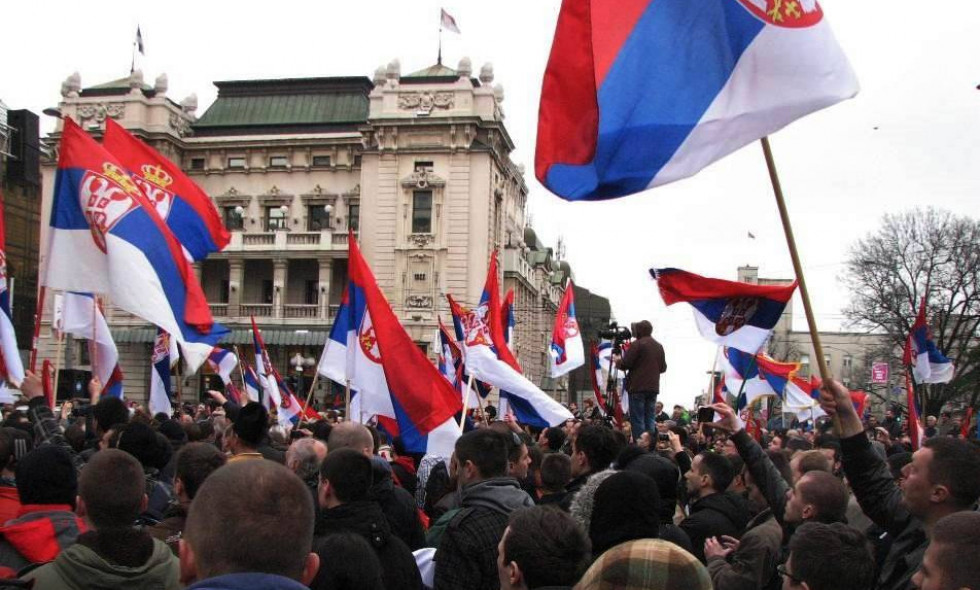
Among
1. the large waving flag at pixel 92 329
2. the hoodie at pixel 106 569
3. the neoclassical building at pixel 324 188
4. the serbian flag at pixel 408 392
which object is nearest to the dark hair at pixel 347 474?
the hoodie at pixel 106 569

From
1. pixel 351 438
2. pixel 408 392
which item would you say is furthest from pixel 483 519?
pixel 408 392

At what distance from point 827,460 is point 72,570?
3892mm

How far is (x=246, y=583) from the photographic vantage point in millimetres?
2307

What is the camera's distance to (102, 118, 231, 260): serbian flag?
34.4ft

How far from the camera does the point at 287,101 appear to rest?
51688 millimetres

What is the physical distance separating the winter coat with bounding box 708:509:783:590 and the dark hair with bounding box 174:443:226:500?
7.73ft

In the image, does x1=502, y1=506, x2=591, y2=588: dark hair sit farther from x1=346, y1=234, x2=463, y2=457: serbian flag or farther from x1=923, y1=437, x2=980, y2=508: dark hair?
x1=346, y1=234, x2=463, y2=457: serbian flag

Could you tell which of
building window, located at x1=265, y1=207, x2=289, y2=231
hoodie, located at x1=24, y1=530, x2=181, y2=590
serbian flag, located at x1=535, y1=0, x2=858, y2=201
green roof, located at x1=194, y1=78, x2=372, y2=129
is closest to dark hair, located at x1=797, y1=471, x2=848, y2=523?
Answer: serbian flag, located at x1=535, y1=0, x2=858, y2=201

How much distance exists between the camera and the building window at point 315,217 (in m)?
48.7

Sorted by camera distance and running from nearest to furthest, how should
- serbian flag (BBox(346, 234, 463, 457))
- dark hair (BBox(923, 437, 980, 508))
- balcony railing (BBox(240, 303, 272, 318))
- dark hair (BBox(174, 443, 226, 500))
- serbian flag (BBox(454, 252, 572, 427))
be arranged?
dark hair (BBox(923, 437, 980, 508))
dark hair (BBox(174, 443, 226, 500))
serbian flag (BBox(346, 234, 463, 457))
serbian flag (BBox(454, 252, 572, 427))
balcony railing (BBox(240, 303, 272, 318))

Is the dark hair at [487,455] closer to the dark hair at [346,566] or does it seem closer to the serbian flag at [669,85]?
the dark hair at [346,566]

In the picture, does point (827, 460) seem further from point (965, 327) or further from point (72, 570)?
point (965, 327)

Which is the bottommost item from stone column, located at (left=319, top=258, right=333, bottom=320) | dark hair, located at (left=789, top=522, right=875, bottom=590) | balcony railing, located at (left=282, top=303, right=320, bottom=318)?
dark hair, located at (left=789, top=522, right=875, bottom=590)

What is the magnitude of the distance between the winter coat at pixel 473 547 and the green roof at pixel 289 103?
1821 inches
